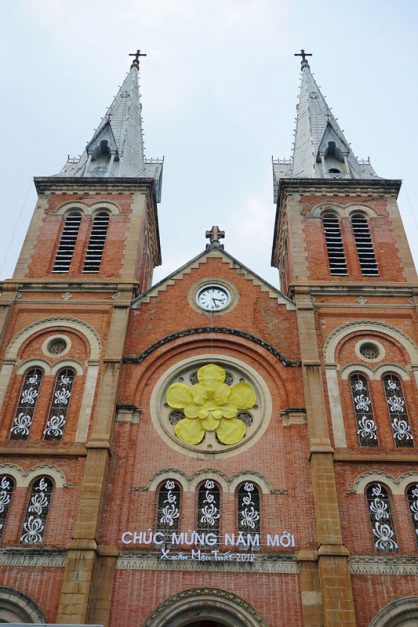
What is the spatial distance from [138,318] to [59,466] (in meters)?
5.82

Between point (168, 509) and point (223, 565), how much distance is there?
2155 millimetres

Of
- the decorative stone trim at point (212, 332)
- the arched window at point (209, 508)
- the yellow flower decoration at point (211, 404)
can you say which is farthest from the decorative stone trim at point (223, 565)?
the decorative stone trim at point (212, 332)

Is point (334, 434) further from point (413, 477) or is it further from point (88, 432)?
point (88, 432)

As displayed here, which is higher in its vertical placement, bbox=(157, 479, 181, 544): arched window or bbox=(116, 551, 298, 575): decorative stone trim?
bbox=(157, 479, 181, 544): arched window

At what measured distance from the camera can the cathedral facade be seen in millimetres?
15555

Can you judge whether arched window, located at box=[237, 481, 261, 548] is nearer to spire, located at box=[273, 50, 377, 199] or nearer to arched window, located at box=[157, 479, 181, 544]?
arched window, located at box=[157, 479, 181, 544]

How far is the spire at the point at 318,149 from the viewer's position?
28188mm

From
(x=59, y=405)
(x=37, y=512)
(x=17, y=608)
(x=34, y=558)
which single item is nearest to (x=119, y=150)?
(x=59, y=405)

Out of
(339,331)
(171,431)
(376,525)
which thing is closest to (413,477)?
(376,525)

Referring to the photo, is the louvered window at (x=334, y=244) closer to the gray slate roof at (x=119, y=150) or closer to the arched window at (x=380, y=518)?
the gray slate roof at (x=119, y=150)

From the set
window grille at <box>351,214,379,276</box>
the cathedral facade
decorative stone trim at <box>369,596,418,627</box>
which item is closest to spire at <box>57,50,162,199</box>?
the cathedral facade

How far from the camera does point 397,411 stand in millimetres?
18984

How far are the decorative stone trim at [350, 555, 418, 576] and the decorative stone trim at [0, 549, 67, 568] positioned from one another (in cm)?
718

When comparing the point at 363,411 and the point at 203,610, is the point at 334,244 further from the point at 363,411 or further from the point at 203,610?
the point at 203,610
